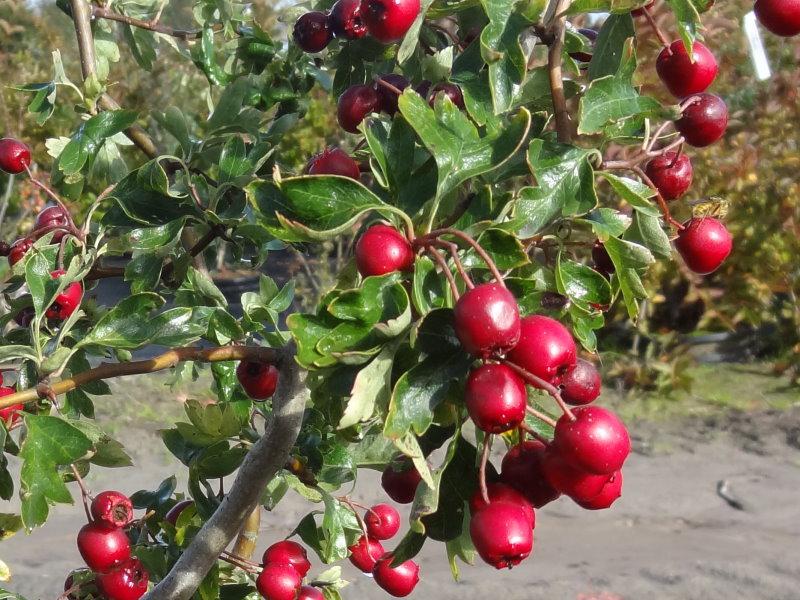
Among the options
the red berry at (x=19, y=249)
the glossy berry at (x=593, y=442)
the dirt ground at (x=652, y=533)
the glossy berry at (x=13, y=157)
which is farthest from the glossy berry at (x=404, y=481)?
the dirt ground at (x=652, y=533)

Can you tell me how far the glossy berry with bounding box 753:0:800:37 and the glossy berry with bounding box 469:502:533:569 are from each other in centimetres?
51

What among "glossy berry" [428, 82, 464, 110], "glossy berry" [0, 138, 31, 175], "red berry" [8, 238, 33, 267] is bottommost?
"red berry" [8, 238, 33, 267]

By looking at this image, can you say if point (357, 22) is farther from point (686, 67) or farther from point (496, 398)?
point (496, 398)

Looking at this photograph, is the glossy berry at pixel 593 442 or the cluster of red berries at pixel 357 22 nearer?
the glossy berry at pixel 593 442

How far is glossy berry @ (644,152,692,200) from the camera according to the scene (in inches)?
31.9

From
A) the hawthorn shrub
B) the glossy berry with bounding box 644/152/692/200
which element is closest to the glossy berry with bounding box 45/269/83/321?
the hawthorn shrub

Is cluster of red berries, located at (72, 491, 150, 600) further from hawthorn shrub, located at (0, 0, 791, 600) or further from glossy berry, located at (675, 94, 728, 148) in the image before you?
glossy berry, located at (675, 94, 728, 148)

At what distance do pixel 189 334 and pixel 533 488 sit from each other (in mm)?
367

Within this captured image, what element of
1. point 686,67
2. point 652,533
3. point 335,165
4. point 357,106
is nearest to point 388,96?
point 357,106

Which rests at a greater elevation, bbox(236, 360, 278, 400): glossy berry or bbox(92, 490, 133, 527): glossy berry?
bbox(236, 360, 278, 400): glossy berry

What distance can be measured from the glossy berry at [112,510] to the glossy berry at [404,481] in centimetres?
38

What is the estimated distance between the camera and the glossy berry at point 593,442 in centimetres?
63

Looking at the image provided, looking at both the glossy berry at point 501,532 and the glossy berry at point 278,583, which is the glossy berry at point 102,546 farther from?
the glossy berry at point 501,532

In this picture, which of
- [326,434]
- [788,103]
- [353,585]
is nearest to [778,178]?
[788,103]
